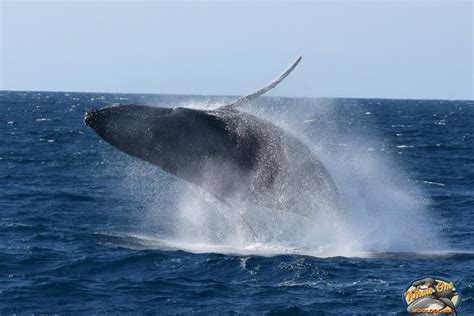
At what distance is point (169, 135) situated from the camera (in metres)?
20.1

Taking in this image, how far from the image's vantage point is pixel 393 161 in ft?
176

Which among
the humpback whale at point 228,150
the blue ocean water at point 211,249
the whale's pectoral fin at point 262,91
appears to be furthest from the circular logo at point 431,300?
the whale's pectoral fin at point 262,91

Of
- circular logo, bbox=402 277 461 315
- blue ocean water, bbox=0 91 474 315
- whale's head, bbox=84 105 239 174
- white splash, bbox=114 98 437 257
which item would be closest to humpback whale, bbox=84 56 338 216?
whale's head, bbox=84 105 239 174

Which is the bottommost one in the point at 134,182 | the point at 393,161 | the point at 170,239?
the point at 393,161

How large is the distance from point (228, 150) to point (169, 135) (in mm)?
1427

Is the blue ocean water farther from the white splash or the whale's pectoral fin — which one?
the whale's pectoral fin

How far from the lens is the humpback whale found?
65.8ft

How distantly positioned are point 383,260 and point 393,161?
33049mm

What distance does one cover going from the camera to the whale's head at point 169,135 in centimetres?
2002

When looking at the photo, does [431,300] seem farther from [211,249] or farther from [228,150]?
[211,249]

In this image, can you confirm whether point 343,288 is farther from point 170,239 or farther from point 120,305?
point 170,239

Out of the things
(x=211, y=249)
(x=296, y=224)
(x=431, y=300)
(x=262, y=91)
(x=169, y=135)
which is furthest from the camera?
(x=296, y=224)

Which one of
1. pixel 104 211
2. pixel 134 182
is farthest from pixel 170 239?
pixel 134 182

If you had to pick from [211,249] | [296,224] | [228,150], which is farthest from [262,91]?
[296,224]
